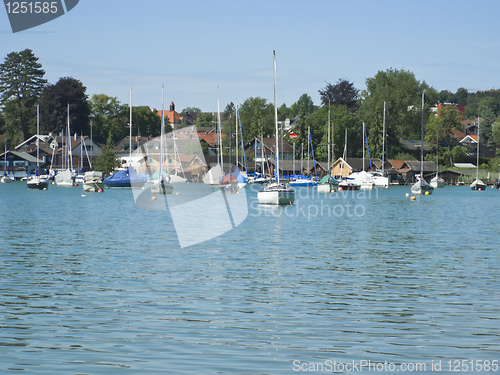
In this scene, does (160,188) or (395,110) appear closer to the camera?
(160,188)

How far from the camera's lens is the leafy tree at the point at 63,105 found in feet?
591

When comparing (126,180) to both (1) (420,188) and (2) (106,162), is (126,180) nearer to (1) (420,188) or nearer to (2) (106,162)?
(1) (420,188)

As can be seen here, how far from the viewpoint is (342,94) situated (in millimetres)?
194250

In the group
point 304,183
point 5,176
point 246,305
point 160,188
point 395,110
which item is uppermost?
point 395,110

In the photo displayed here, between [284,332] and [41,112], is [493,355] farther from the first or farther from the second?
[41,112]

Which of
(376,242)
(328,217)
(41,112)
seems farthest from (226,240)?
(41,112)

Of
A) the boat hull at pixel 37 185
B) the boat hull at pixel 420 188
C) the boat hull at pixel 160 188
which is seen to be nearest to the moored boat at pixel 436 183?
the boat hull at pixel 420 188

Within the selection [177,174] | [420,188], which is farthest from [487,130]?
[420,188]

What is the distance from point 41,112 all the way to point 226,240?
524 feet

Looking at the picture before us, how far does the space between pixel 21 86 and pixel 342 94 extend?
89.2 metres

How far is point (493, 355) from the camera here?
13.7 m

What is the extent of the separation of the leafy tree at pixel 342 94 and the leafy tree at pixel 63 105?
65.4 metres

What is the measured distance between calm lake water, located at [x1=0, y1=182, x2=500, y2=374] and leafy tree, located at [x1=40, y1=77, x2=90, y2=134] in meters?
149

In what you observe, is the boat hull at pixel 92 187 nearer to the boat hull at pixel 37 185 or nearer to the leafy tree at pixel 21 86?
the boat hull at pixel 37 185
